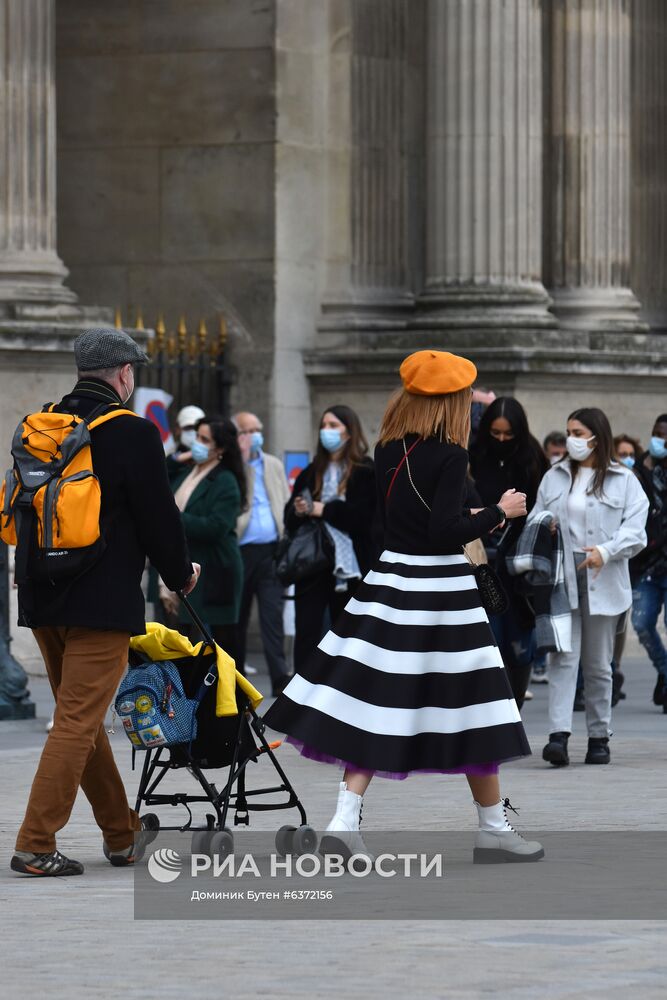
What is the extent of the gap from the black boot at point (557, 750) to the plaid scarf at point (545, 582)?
1.28 ft

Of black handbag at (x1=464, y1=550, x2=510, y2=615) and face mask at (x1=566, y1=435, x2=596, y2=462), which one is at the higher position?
face mask at (x1=566, y1=435, x2=596, y2=462)

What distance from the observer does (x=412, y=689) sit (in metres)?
7.96

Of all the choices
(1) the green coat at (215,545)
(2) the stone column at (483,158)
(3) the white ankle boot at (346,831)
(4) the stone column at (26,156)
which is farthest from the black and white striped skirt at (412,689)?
(2) the stone column at (483,158)

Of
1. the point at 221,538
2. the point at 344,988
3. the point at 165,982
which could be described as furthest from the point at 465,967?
the point at 221,538

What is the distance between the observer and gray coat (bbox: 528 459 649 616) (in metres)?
11.2

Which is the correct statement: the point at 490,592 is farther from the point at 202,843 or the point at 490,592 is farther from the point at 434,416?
the point at 202,843

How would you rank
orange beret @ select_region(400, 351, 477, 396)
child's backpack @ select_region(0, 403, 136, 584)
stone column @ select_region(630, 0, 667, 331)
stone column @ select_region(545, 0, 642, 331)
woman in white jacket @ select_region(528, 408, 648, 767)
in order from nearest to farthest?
child's backpack @ select_region(0, 403, 136, 584)
orange beret @ select_region(400, 351, 477, 396)
woman in white jacket @ select_region(528, 408, 648, 767)
stone column @ select_region(545, 0, 642, 331)
stone column @ select_region(630, 0, 667, 331)

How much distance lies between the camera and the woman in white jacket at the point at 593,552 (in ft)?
36.6

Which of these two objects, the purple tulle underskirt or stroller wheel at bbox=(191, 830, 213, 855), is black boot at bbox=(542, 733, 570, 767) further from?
stroller wheel at bbox=(191, 830, 213, 855)

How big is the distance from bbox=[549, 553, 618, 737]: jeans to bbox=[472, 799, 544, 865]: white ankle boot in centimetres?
314

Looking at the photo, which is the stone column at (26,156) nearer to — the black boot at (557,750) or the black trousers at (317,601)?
the black trousers at (317,601)

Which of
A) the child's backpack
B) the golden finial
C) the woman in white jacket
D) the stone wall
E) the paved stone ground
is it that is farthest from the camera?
the stone wall

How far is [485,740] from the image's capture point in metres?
7.89

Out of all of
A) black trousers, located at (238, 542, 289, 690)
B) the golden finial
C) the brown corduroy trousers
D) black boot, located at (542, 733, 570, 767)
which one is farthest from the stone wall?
the brown corduroy trousers
